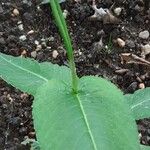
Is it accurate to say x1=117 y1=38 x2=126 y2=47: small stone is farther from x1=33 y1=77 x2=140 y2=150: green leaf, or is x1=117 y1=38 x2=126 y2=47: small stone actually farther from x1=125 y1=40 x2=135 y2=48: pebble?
x1=33 y1=77 x2=140 y2=150: green leaf

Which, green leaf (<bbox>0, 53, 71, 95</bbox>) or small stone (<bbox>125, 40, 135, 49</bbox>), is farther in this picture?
small stone (<bbox>125, 40, 135, 49</bbox>)

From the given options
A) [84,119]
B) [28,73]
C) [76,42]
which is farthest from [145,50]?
[84,119]

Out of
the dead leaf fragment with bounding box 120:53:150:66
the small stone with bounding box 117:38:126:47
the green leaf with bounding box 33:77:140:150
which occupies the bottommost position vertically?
the dead leaf fragment with bounding box 120:53:150:66

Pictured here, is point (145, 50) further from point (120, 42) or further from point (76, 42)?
point (76, 42)

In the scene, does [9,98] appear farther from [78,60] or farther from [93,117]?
[93,117]

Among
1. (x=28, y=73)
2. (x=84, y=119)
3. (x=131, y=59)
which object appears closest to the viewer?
(x=84, y=119)

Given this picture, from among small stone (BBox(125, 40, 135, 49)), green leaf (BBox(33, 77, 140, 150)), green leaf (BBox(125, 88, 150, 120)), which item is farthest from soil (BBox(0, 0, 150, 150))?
green leaf (BBox(33, 77, 140, 150))

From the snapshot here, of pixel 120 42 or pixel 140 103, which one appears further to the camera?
pixel 120 42
